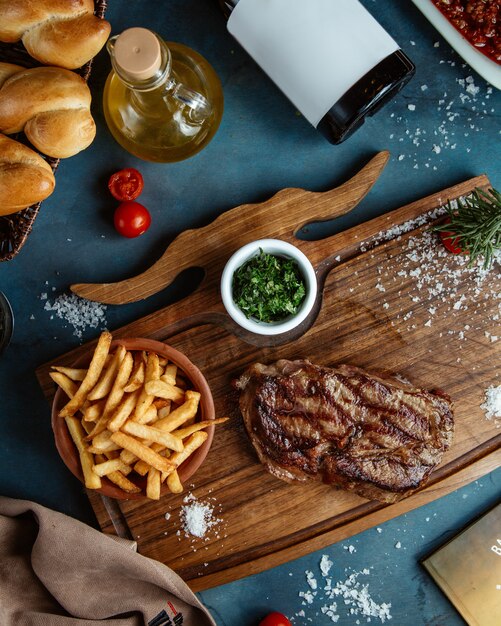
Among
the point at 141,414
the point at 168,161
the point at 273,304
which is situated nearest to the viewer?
the point at 141,414

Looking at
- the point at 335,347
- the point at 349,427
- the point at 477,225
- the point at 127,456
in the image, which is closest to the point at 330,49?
the point at 477,225

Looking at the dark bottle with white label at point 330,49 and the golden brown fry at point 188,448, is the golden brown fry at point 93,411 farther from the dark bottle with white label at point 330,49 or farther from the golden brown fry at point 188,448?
the dark bottle with white label at point 330,49

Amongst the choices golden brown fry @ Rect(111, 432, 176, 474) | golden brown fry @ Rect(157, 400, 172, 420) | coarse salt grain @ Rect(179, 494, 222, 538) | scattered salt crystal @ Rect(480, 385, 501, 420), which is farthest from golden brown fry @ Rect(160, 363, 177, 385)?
scattered salt crystal @ Rect(480, 385, 501, 420)

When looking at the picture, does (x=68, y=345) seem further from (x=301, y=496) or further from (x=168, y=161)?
(x=301, y=496)

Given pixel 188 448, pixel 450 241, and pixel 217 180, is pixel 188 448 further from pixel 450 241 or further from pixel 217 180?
pixel 450 241

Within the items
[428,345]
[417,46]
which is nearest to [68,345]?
[428,345]

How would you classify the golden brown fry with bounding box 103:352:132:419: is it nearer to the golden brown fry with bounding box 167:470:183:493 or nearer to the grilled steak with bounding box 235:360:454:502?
the golden brown fry with bounding box 167:470:183:493
